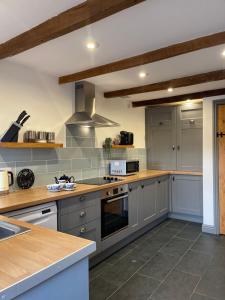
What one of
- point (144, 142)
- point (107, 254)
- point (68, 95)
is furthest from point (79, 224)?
point (144, 142)

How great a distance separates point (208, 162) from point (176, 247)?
138 cm

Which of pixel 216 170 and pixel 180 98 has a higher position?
pixel 180 98

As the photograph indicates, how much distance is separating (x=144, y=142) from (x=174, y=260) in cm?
247

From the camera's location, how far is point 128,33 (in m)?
1.89

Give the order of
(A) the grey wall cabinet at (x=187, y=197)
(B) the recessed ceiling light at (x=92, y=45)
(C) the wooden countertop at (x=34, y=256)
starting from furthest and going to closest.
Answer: (A) the grey wall cabinet at (x=187, y=197)
(B) the recessed ceiling light at (x=92, y=45)
(C) the wooden countertop at (x=34, y=256)

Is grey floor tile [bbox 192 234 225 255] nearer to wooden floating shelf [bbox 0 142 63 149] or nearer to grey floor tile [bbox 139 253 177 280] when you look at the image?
grey floor tile [bbox 139 253 177 280]

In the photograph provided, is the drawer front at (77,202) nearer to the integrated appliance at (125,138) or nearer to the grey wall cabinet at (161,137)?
the integrated appliance at (125,138)

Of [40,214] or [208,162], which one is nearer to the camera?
[40,214]

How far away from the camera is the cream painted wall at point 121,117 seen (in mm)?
3697

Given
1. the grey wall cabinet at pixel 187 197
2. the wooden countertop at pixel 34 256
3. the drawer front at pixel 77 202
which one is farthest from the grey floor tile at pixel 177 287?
the grey wall cabinet at pixel 187 197

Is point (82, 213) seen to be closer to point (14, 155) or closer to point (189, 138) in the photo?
point (14, 155)

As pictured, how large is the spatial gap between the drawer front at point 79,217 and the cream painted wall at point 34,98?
101cm

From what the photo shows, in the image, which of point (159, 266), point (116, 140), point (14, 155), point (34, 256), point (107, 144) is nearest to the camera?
point (34, 256)

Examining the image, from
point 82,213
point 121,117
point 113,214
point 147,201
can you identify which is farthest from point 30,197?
point 121,117
